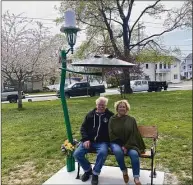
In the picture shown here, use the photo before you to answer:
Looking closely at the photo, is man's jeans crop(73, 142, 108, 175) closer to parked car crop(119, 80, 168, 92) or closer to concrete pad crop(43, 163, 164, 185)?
concrete pad crop(43, 163, 164, 185)

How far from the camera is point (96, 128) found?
3.50 meters

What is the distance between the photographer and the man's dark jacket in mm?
3479

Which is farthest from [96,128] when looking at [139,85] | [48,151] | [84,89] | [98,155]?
[139,85]

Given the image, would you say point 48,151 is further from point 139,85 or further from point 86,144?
point 139,85

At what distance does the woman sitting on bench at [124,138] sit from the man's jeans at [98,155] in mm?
114

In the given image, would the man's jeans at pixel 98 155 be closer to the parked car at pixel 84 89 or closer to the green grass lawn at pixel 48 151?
the green grass lawn at pixel 48 151

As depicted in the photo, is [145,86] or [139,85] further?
[145,86]

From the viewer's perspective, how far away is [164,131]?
6078 millimetres

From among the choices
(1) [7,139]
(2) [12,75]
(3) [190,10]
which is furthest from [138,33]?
(1) [7,139]

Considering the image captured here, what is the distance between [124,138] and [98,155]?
1.28 feet

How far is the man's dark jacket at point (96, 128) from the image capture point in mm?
3479

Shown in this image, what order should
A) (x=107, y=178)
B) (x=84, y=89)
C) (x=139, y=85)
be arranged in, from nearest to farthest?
(x=107, y=178) → (x=84, y=89) → (x=139, y=85)

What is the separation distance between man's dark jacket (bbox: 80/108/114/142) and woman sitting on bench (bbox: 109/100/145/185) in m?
0.10

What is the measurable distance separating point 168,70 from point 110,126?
4415cm
